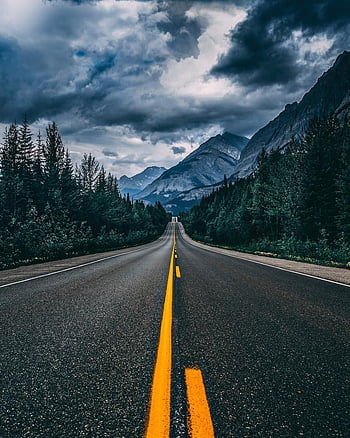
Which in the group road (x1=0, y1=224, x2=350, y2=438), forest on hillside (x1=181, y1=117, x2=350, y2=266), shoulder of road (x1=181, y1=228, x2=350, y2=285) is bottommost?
shoulder of road (x1=181, y1=228, x2=350, y2=285)

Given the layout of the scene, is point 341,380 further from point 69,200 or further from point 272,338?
point 69,200

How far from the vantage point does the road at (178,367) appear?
1622mm

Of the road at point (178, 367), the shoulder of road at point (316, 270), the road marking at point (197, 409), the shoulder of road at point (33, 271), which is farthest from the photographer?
the shoulder of road at point (316, 270)


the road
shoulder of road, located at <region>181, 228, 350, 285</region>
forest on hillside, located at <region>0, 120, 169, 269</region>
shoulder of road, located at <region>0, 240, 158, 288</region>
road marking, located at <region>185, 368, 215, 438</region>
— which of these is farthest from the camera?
forest on hillside, located at <region>0, 120, 169, 269</region>

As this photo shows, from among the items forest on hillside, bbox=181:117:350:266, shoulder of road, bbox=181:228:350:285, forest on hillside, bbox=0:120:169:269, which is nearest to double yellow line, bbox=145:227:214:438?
shoulder of road, bbox=181:228:350:285

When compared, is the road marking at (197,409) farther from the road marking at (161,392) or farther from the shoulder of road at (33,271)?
the shoulder of road at (33,271)

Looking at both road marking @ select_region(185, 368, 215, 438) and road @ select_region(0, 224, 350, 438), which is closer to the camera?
road marking @ select_region(185, 368, 215, 438)

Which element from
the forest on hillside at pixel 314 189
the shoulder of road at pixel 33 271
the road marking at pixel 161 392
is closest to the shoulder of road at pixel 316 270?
the road marking at pixel 161 392

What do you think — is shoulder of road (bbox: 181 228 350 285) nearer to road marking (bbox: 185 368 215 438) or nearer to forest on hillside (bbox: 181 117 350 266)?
road marking (bbox: 185 368 215 438)

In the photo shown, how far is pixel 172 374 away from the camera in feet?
7.25

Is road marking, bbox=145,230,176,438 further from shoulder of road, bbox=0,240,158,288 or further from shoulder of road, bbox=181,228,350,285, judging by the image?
shoulder of road, bbox=181,228,350,285

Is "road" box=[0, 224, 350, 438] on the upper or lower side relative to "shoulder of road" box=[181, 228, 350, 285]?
upper

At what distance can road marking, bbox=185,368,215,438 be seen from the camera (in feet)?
4.94

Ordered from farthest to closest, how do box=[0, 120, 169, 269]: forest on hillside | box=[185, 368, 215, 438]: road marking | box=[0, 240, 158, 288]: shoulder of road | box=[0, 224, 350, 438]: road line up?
box=[0, 120, 169, 269]: forest on hillside
box=[0, 240, 158, 288]: shoulder of road
box=[0, 224, 350, 438]: road
box=[185, 368, 215, 438]: road marking
